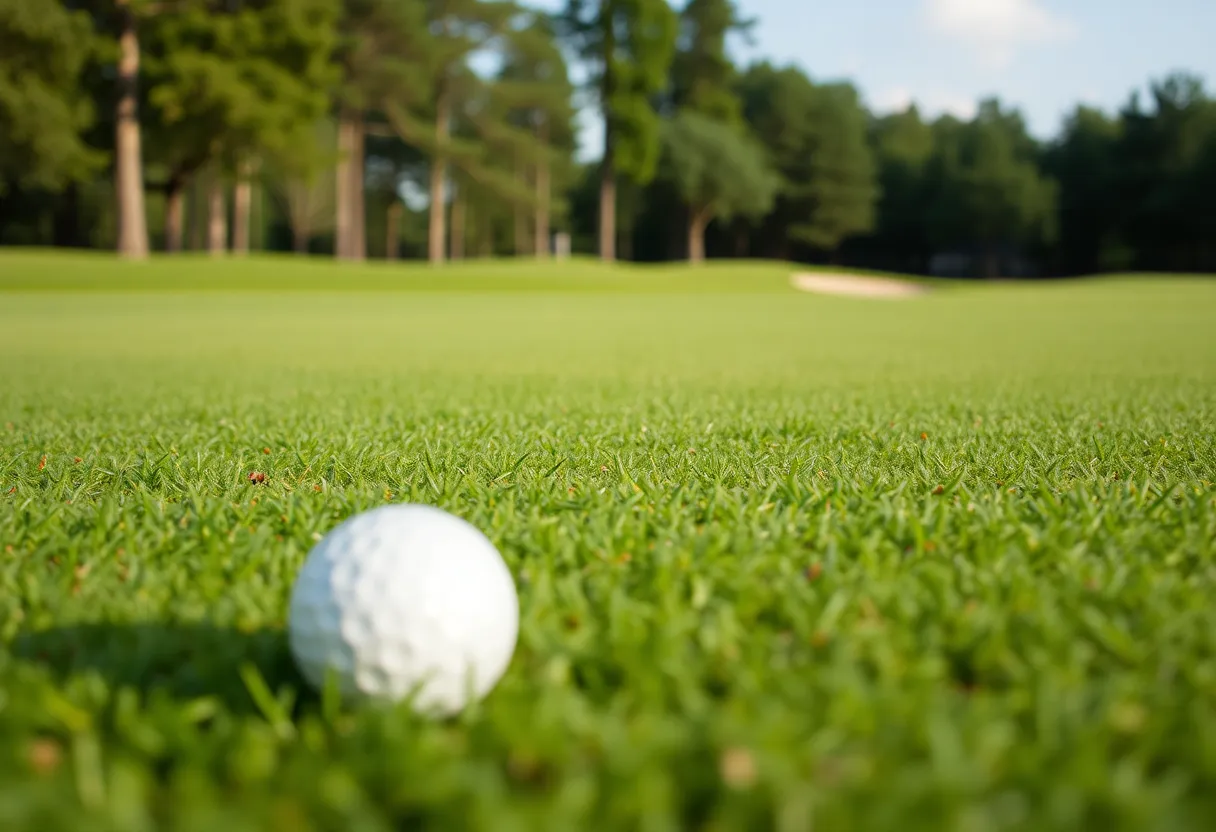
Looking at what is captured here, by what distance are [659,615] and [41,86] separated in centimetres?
2891

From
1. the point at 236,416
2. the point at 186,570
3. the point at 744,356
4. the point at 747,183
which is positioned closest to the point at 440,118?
the point at 747,183

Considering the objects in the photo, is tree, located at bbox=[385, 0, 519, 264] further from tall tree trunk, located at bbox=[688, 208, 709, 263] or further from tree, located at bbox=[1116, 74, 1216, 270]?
tree, located at bbox=[1116, 74, 1216, 270]

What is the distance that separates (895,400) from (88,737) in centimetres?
453

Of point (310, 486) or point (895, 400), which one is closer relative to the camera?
point (310, 486)

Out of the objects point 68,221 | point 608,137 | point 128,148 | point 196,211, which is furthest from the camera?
point 196,211

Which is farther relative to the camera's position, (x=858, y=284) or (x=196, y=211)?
(x=196, y=211)

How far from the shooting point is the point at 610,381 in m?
6.19

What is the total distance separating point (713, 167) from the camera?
46812 millimetres

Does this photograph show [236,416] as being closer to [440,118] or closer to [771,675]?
[771,675]

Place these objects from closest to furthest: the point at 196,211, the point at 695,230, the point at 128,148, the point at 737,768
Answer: the point at 737,768, the point at 128,148, the point at 196,211, the point at 695,230

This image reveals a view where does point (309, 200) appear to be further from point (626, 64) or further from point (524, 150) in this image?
point (626, 64)

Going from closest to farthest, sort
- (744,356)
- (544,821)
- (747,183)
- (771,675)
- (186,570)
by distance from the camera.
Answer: (544,821)
(771,675)
(186,570)
(744,356)
(747,183)

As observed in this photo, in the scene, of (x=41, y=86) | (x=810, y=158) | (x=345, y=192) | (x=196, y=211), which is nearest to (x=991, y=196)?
(x=810, y=158)

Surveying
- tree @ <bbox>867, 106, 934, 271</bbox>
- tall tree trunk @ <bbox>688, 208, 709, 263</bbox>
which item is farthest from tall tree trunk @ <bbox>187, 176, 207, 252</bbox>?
tree @ <bbox>867, 106, 934, 271</bbox>
